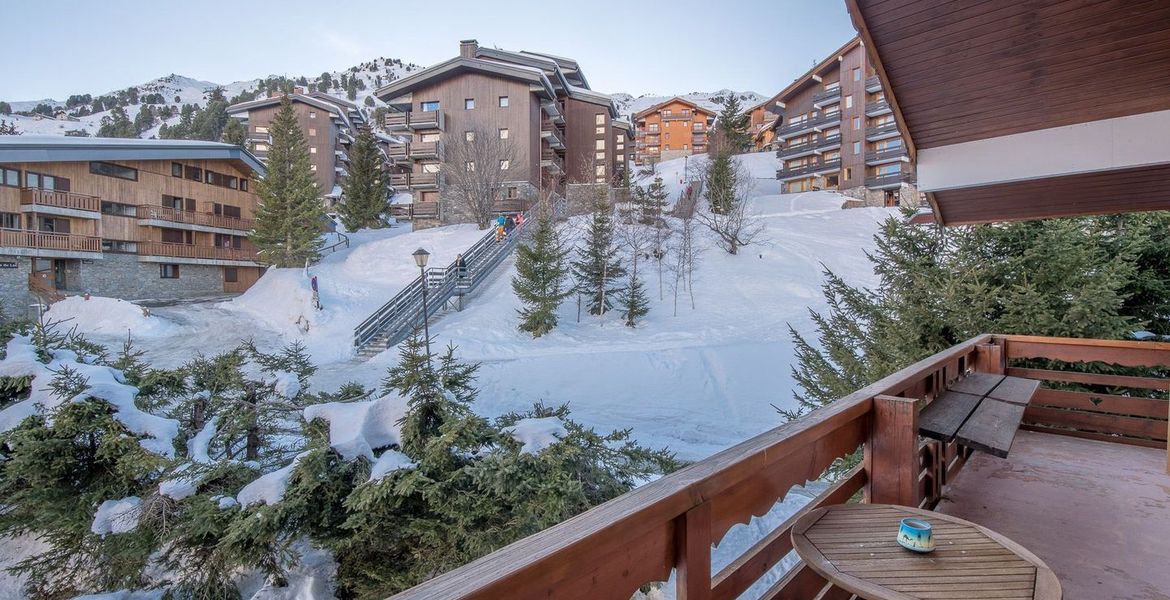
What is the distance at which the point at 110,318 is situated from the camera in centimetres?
1861

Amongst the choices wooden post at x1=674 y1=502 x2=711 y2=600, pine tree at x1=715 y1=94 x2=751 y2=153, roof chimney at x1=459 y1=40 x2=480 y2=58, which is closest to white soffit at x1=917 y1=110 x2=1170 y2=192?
wooden post at x1=674 y1=502 x2=711 y2=600

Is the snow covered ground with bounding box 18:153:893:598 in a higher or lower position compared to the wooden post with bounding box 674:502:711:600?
lower

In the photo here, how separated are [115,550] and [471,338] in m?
12.2

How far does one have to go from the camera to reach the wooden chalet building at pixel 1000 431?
1.18 metres

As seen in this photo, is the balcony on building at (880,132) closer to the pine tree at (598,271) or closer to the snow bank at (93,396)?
the pine tree at (598,271)

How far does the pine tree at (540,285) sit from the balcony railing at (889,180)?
26.6m

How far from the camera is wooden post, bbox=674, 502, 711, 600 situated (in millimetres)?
1225

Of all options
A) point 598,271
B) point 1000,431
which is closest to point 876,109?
point 598,271

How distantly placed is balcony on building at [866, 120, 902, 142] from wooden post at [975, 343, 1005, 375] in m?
36.0

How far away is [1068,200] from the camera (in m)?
5.21

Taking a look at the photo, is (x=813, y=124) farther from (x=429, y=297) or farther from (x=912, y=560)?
(x=912, y=560)

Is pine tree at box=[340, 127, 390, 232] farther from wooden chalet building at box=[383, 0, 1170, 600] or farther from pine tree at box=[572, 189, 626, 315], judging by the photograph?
wooden chalet building at box=[383, 0, 1170, 600]

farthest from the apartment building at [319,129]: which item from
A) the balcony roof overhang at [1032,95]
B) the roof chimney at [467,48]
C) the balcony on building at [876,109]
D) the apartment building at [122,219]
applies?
the balcony roof overhang at [1032,95]

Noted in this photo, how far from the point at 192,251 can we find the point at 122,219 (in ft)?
9.29
